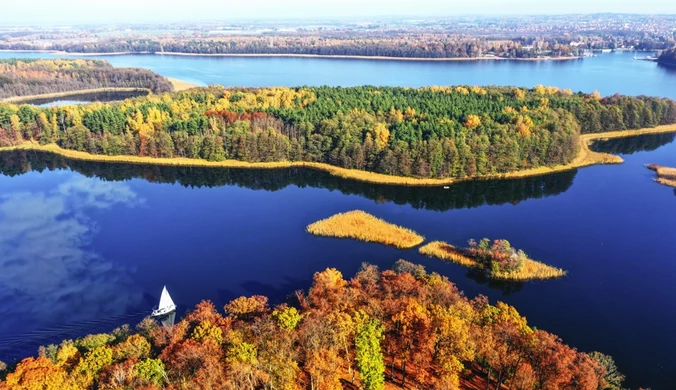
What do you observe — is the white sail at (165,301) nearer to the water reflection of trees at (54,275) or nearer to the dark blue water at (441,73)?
the water reflection of trees at (54,275)

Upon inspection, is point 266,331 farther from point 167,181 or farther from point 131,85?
point 131,85

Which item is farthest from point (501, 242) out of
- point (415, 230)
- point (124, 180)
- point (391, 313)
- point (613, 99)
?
point (613, 99)

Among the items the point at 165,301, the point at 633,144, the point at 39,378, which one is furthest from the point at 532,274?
the point at 633,144

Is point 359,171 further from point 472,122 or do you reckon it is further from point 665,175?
point 665,175

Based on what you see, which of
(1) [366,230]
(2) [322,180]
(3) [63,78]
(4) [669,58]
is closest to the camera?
(1) [366,230]

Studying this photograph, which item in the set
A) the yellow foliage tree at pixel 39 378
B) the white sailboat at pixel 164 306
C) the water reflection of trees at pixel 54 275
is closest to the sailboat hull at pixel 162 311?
the white sailboat at pixel 164 306

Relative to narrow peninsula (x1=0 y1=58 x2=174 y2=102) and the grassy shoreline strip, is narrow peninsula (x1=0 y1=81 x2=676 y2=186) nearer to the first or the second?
the grassy shoreline strip

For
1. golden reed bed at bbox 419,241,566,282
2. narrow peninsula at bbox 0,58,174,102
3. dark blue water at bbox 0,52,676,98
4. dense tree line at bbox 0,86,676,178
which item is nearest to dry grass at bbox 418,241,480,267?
Answer: golden reed bed at bbox 419,241,566,282
